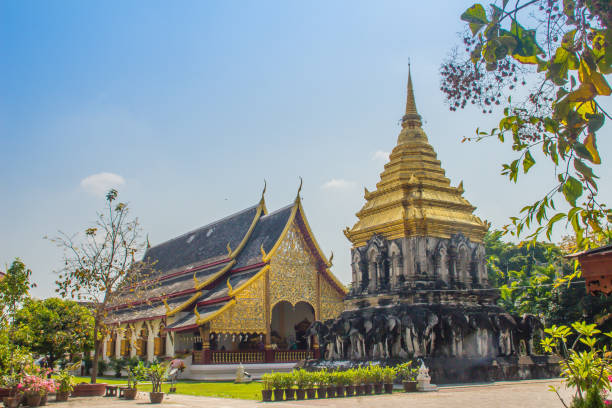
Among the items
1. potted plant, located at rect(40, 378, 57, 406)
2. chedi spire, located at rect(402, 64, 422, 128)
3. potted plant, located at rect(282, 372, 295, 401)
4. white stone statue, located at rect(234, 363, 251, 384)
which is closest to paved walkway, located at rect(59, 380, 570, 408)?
potted plant, located at rect(40, 378, 57, 406)

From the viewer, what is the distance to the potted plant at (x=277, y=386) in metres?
11.4

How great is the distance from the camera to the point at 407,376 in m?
13.6

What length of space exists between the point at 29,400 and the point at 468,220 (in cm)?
1395

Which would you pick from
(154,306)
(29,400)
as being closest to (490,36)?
(29,400)

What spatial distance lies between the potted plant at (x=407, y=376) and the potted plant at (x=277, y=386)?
3227 mm

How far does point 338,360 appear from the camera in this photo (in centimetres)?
1800

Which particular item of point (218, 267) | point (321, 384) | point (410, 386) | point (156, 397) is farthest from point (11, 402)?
point (218, 267)

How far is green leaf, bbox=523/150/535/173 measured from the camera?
355 cm

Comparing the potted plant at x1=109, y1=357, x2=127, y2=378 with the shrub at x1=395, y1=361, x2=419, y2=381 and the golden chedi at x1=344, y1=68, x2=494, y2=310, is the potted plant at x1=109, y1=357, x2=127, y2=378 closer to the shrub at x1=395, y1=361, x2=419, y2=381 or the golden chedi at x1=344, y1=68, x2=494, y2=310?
the golden chedi at x1=344, y1=68, x2=494, y2=310

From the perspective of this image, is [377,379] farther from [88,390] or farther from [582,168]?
[582,168]

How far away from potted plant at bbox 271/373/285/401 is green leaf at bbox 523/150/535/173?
8970 millimetres

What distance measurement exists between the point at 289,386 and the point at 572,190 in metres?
9.22

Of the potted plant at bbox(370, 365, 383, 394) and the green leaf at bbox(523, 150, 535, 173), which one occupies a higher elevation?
the green leaf at bbox(523, 150, 535, 173)

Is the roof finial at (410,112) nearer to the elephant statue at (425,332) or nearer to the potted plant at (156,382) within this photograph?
the elephant statue at (425,332)
